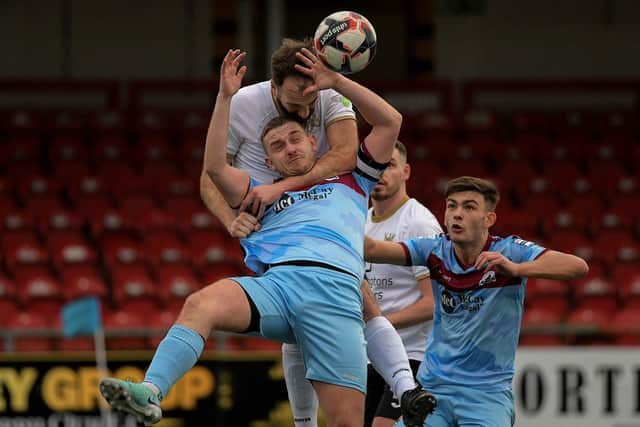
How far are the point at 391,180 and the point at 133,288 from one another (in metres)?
6.28

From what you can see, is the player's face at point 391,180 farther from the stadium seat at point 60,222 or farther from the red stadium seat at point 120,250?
the stadium seat at point 60,222

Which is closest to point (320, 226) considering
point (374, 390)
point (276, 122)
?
point (276, 122)

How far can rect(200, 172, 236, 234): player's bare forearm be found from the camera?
18.9 ft

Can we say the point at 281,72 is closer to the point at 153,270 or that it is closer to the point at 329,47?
the point at 329,47

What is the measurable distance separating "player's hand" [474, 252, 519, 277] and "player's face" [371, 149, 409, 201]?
1401mm

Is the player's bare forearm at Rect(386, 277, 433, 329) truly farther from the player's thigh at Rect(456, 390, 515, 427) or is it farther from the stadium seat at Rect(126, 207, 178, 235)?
the stadium seat at Rect(126, 207, 178, 235)

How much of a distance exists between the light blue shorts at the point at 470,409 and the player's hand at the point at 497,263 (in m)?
0.72

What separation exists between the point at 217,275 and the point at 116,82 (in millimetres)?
5789

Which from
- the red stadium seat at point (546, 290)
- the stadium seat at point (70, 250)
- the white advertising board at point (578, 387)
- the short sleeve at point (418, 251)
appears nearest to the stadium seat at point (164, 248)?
the stadium seat at point (70, 250)

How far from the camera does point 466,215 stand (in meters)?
5.91

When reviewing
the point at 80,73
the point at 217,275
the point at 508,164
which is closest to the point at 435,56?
the point at 508,164

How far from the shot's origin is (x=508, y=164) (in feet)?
50.3

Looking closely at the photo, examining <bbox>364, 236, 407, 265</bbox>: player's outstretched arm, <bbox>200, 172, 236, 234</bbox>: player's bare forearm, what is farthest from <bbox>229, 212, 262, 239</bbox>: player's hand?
<bbox>364, 236, 407, 265</bbox>: player's outstretched arm

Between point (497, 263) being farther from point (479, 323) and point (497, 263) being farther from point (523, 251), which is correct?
point (479, 323)
